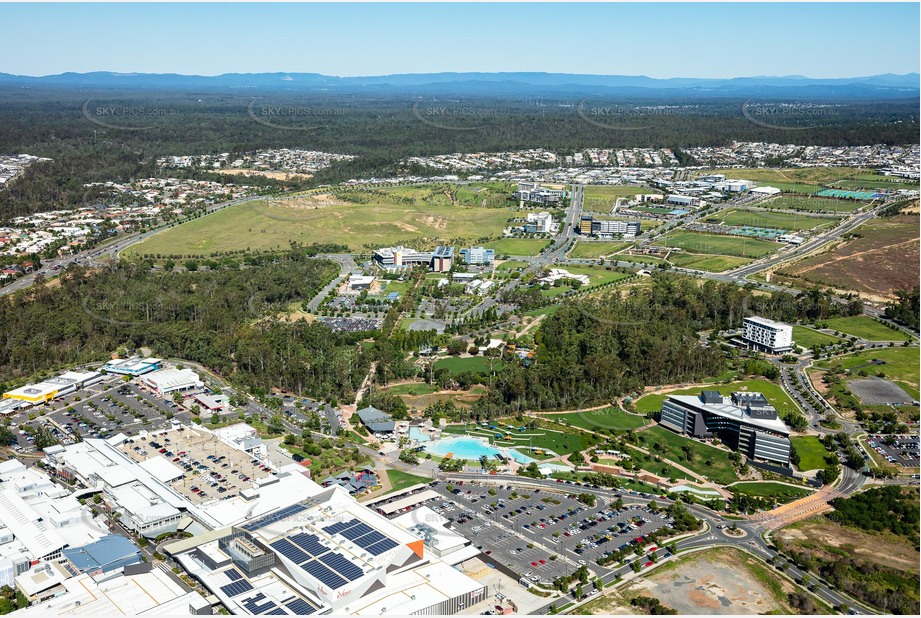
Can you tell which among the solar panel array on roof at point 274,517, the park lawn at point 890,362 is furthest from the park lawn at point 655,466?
the park lawn at point 890,362

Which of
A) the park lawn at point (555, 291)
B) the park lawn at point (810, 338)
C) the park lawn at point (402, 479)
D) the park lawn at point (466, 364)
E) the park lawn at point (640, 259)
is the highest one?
the park lawn at point (640, 259)

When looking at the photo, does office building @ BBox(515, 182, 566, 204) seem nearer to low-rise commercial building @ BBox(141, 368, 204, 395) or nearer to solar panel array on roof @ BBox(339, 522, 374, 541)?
low-rise commercial building @ BBox(141, 368, 204, 395)

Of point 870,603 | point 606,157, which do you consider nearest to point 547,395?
point 870,603

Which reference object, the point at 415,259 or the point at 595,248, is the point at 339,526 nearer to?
the point at 415,259

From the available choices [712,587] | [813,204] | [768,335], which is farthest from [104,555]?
[813,204]

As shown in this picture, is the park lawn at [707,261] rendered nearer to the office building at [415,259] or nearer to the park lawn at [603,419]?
the office building at [415,259]

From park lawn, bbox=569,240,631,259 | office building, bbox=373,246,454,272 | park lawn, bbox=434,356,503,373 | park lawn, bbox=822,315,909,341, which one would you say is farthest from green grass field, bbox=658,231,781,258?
park lawn, bbox=434,356,503,373
